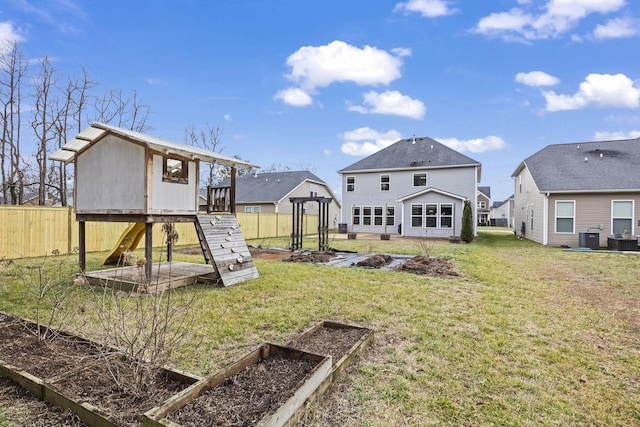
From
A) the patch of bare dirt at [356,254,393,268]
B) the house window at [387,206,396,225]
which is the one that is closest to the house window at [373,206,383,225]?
the house window at [387,206,396,225]

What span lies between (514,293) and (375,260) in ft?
13.6

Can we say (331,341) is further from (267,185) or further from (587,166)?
(267,185)

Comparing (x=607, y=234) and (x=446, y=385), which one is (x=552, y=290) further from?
(x=607, y=234)

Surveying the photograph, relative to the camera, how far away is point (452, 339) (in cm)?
418

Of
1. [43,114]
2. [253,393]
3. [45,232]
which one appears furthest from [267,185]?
[253,393]

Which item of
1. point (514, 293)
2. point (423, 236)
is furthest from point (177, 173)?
point (423, 236)

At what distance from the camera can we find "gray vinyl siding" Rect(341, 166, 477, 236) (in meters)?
21.4

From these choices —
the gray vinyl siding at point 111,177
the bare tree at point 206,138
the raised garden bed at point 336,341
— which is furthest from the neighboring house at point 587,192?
the bare tree at point 206,138

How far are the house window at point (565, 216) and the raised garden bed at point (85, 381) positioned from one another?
716 inches

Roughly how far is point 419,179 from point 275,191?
11.9 meters

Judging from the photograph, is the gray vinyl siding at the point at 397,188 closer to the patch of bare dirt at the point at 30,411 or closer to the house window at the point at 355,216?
the house window at the point at 355,216

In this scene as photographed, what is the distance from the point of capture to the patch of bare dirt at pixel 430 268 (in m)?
8.49

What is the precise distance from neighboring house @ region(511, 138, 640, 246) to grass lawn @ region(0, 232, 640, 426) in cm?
847

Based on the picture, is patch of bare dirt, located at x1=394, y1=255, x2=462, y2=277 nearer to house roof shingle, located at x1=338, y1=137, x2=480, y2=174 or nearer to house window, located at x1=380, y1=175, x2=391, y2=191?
house roof shingle, located at x1=338, y1=137, x2=480, y2=174
